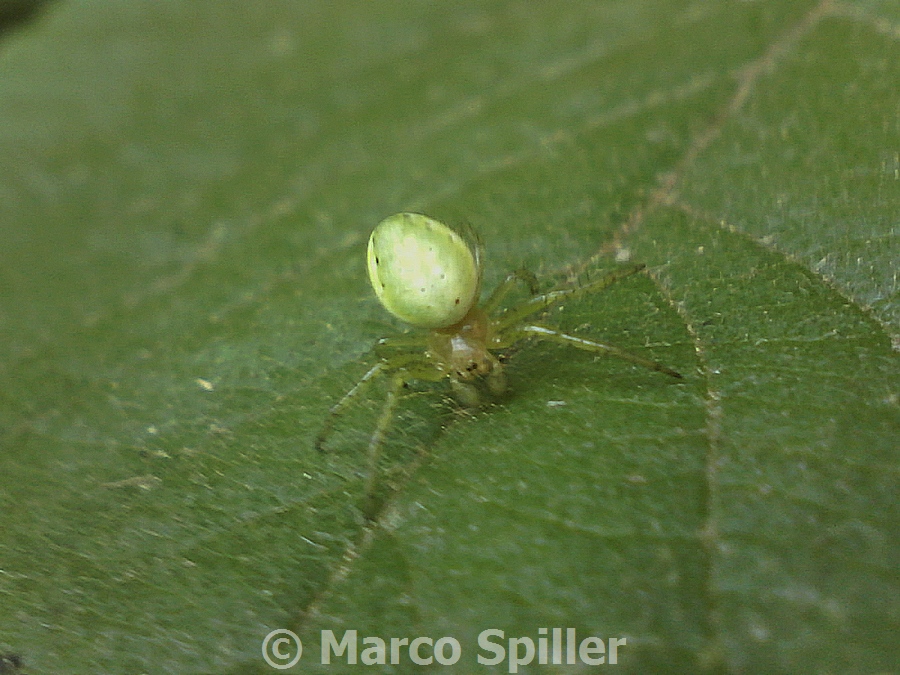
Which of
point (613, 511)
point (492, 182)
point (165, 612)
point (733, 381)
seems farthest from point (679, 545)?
point (492, 182)

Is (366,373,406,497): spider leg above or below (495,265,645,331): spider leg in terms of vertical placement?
below

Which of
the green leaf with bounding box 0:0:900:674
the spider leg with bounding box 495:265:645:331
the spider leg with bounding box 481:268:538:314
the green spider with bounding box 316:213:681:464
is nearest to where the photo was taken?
the green leaf with bounding box 0:0:900:674

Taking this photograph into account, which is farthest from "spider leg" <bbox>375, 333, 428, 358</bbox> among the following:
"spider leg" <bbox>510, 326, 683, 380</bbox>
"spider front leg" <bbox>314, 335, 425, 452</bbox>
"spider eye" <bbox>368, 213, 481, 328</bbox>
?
"spider leg" <bbox>510, 326, 683, 380</bbox>

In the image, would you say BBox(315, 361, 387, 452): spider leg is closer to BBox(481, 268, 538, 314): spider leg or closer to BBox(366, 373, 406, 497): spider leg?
BBox(366, 373, 406, 497): spider leg

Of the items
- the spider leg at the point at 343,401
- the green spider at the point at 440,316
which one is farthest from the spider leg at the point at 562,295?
the spider leg at the point at 343,401

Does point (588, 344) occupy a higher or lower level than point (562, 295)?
lower

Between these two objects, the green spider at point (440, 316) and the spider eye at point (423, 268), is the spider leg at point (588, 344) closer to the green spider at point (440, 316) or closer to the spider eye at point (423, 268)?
the green spider at point (440, 316)

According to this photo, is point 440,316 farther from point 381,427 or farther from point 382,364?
point 381,427

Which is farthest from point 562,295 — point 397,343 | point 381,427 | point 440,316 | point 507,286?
point 381,427
